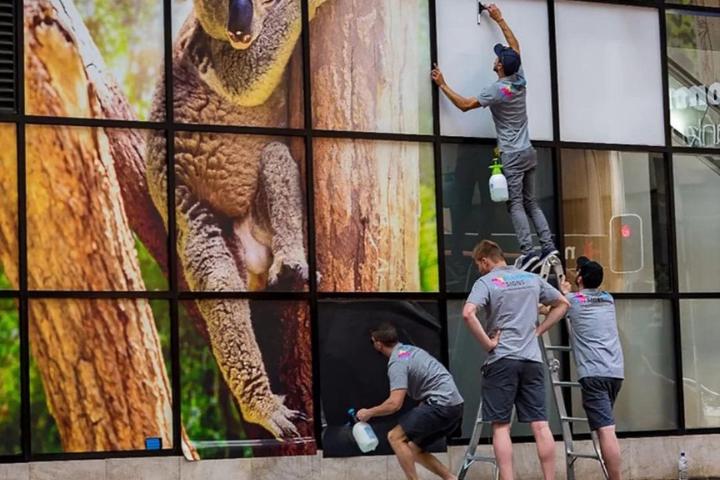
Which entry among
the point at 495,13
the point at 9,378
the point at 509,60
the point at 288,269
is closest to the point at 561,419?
the point at 288,269

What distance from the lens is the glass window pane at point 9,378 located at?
11.6m

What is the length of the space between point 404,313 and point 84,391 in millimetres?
3003

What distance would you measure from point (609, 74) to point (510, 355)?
13.0 ft

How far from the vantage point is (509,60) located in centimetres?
1323

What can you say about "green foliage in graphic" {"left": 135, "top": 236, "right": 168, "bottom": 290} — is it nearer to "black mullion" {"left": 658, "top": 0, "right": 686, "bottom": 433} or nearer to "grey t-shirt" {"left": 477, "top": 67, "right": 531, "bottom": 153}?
"grey t-shirt" {"left": 477, "top": 67, "right": 531, "bottom": 153}

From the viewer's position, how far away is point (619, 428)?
14.1 metres

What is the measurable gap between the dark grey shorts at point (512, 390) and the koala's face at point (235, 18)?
3607mm

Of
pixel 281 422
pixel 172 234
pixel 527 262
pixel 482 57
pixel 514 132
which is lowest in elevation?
pixel 281 422

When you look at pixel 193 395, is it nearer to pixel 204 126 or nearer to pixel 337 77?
pixel 204 126

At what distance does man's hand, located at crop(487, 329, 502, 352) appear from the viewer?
11.7 meters

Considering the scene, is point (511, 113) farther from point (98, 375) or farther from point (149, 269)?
point (98, 375)

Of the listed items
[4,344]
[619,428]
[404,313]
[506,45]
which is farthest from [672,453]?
[4,344]

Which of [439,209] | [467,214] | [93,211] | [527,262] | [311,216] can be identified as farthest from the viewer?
[467,214]

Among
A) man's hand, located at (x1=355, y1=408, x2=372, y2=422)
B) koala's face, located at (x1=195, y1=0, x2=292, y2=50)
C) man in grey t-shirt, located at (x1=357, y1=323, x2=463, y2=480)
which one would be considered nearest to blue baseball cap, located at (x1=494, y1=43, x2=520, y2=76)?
koala's face, located at (x1=195, y1=0, x2=292, y2=50)
